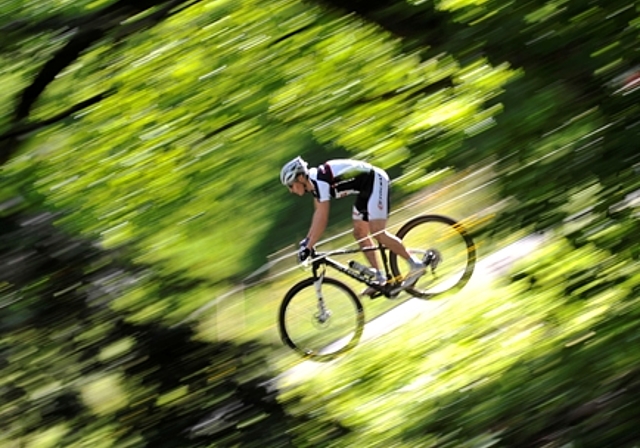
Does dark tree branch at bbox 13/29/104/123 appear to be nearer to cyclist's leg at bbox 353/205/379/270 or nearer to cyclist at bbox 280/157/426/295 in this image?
cyclist at bbox 280/157/426/295

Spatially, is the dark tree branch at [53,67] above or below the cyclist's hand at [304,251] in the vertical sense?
above

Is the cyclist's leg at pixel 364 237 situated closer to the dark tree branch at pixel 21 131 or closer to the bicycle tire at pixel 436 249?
the bicycle tire at pixel 436 249

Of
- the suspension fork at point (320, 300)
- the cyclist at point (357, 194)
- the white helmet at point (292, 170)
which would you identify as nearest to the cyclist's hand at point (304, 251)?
the cyclist at point (357, 194)

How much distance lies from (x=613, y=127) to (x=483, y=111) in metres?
A: 0.37

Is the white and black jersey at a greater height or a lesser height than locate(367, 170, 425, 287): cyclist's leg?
greater

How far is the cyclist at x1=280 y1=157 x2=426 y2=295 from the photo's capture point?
3.24 metres

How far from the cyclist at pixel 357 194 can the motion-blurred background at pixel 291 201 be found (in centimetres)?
10

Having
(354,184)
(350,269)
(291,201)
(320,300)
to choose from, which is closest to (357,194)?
(354,184)

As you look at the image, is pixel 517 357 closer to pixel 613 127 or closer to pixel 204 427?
pixel 613 127

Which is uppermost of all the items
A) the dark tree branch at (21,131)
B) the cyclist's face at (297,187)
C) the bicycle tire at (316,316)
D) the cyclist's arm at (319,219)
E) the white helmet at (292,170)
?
the dark tree branch at (21,131)

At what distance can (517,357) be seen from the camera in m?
2.61

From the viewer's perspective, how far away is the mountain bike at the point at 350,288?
3.92 meters

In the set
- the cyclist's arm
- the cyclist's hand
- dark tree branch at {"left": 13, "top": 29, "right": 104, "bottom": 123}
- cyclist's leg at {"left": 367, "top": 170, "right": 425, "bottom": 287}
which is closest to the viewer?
dark tree branch at {"left": 13, "top": 29, "right": 104, "bottom": 123}

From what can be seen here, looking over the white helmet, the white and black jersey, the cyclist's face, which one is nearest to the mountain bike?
the white and black jersey
